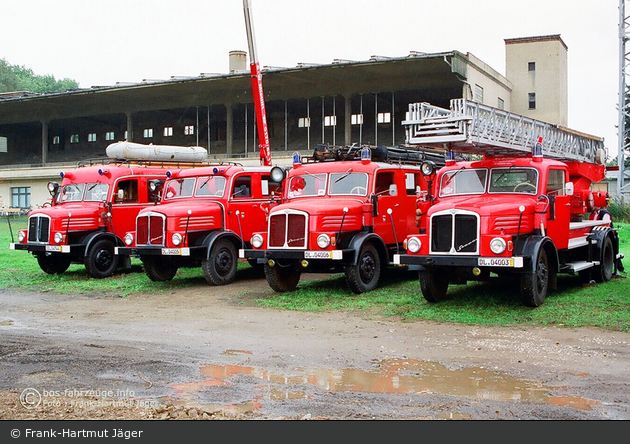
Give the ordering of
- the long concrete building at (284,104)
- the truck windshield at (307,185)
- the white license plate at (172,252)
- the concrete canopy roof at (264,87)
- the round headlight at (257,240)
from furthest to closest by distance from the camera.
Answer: the long concrete building at (284,104), the concrete canopy roof at (264,87), the white license plate at (172,252), the truck windshield at (307,185), the round headlight at (257,240)

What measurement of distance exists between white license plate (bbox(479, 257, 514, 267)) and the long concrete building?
911 inches

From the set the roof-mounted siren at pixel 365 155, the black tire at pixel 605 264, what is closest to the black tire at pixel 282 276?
the roof-mounted siren at pixel 365 155

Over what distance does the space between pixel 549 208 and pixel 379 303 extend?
3.15m

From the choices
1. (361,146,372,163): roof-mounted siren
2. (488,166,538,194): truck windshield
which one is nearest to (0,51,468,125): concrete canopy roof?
(361,146,372,163): roof-mounted siren

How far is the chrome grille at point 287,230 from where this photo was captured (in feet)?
40.3

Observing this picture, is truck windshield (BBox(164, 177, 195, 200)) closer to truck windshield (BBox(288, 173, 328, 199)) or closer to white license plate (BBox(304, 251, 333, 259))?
truck windshield (BBox(288, 173, 328, 199))

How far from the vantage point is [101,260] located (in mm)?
16156

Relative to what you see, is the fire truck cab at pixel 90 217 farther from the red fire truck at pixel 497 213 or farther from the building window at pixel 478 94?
the building window at pixel 478 94

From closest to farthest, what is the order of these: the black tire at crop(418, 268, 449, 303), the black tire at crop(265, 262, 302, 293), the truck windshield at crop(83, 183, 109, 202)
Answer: the black tire at crop(418, 268, 449, 303)
the black tire at crop(265, 262, 302, 293)
the truck windshield at crop(83, 183, 109, 202)

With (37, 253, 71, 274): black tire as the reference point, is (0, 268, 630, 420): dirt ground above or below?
below

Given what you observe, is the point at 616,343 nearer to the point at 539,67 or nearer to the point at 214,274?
the point at 214,274

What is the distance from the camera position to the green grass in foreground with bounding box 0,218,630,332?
33.2ft

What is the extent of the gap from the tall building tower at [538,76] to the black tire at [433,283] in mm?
33968

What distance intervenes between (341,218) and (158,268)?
4.94 m
